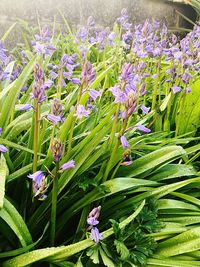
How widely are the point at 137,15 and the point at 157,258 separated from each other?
4.98 metres

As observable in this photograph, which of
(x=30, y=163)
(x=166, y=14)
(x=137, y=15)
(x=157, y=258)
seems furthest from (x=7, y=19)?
(x=157, y=258)

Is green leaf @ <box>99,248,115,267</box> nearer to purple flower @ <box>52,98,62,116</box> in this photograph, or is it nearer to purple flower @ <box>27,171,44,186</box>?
purple flower @ <box>27,171,44,186</box>

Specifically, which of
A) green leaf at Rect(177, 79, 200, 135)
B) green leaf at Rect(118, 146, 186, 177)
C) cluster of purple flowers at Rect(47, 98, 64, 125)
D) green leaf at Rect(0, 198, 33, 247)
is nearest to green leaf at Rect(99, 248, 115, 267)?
green leaf at Rect(0, 198, 33, 247)

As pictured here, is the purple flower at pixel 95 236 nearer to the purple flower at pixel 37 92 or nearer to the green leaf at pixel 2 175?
the green leaf at pixel 2 175

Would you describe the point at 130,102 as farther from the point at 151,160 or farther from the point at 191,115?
the point at 191,115

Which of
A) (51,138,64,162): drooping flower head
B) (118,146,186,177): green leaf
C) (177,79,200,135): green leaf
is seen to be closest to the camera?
(51,138,64,162): drooping flower head

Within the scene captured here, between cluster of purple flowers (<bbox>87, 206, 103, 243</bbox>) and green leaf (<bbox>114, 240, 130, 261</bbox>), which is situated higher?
cluster of purple flowers (<bbox>87, 206, 103, 243</bbox>)

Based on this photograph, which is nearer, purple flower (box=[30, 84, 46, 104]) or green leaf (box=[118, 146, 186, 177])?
purple flower (box=[30, 84, 46, 104])

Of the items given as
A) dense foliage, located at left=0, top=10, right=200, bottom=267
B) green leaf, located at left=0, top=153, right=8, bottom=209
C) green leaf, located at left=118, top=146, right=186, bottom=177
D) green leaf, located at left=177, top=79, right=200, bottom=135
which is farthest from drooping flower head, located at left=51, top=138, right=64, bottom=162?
green leaf, located at left=177, top=79, right=200, bottom=135

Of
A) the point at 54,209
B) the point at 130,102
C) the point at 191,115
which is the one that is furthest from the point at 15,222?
the point at 191,115

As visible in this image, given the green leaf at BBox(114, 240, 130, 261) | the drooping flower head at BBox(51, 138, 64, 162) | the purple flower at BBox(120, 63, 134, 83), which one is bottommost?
the green leaf at BBox(114, 240, 130, 261)

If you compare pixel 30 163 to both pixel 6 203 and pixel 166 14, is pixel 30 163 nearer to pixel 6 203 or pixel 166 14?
pixel 6 203

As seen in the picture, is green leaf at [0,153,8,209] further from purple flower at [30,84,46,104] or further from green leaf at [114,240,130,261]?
green leaf at [114,240,130,261]

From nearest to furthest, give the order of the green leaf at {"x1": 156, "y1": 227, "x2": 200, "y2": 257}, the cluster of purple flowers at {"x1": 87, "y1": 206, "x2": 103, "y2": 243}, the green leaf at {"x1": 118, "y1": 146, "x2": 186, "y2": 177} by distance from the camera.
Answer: the cluster of purple flowers at {"x1": 87, "y1": 206, "x2": 103, "y2": 243} → the green leaf at {"x1": 156, "y1": 227, "x2": 200, "y2": 257} → the green leaf at {"x1": 118, "y1": 146, "x2": 186, "y2": 177}
